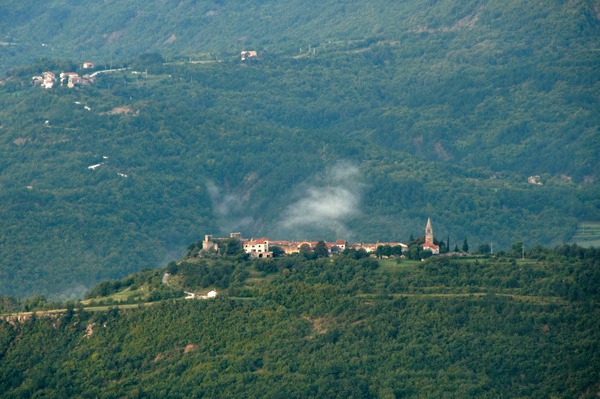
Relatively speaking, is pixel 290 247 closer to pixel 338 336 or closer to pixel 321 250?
pixel 321 250

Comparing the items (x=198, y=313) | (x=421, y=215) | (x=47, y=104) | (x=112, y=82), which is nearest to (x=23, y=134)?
(x=47, y=104)

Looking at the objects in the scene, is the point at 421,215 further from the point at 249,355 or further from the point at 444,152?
the point at 249,355

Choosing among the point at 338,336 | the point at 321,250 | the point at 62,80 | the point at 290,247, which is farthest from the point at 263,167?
the point at 338,336

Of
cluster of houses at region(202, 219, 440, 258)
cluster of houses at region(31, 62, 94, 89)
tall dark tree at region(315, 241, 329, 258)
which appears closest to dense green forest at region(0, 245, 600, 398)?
tall dark tree at region(315, 241, 329, 258)

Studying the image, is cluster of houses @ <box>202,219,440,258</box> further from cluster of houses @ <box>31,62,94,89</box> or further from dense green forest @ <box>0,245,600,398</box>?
cluster of houses @ <box>31,62,94,89</box>

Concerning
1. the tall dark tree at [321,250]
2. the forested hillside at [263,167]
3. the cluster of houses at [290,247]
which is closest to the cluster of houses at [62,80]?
the forested hillside at [263,167]

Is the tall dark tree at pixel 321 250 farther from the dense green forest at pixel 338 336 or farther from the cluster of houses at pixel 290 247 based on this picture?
the dense green forest at pixel 338 336
